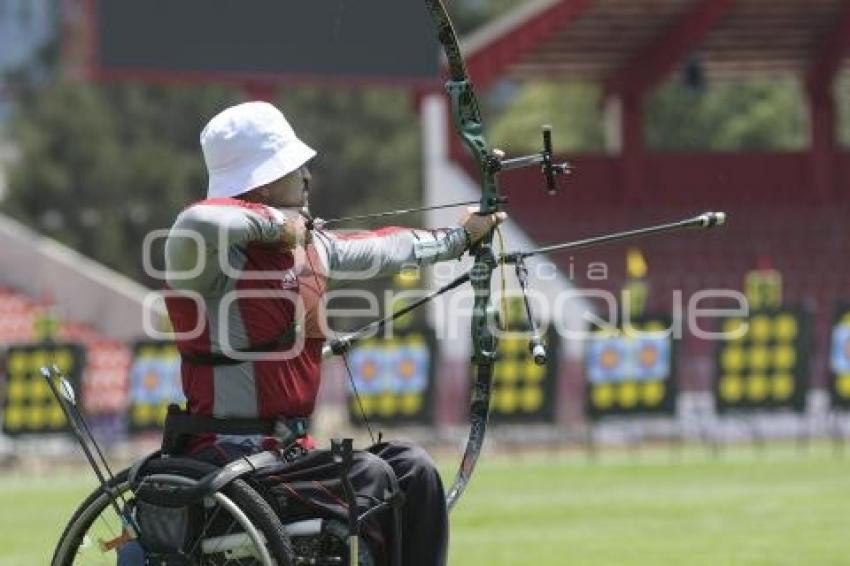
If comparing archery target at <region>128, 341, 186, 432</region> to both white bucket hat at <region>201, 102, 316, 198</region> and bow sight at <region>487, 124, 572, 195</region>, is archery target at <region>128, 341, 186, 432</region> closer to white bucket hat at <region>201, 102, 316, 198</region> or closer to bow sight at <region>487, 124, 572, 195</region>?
bow sight at <region>487, 124, 572, 195</region>

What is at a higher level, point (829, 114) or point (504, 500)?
point (829, 114)

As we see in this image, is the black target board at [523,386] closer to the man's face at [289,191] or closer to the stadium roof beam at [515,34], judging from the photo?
the stadium roof beam at [515,34]

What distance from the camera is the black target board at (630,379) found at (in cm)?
2508

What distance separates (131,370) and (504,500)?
8.26 meters

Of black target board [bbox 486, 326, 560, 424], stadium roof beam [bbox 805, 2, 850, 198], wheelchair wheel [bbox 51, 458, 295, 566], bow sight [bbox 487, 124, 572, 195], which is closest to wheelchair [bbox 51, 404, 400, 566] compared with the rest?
wheelchair wheel [bbox 51, 458, 295, 566]

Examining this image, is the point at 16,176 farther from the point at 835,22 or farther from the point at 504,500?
the point at 504,500

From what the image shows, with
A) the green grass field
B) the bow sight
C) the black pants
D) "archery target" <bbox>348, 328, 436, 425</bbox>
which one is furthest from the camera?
"archery target" <bbox>348, 328, 436, 425</bbox>

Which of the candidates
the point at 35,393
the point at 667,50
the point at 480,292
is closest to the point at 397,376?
the point at 35,393

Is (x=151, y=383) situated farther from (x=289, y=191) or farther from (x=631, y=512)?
(x=289, y=191)

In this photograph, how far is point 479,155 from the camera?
7.69 meters

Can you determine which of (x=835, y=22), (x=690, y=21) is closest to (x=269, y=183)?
(x=690, y=21)

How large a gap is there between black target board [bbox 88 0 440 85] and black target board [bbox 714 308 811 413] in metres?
5.48

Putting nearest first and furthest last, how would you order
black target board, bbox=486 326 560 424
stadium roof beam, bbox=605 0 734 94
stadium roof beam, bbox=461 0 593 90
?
black target board, bbox=486 326 560 424 → stadium roof beam, bbox=461 0 593 90 → stadium roof beam, bbox=605 0 734 94

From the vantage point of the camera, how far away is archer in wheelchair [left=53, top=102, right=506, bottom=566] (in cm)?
680
